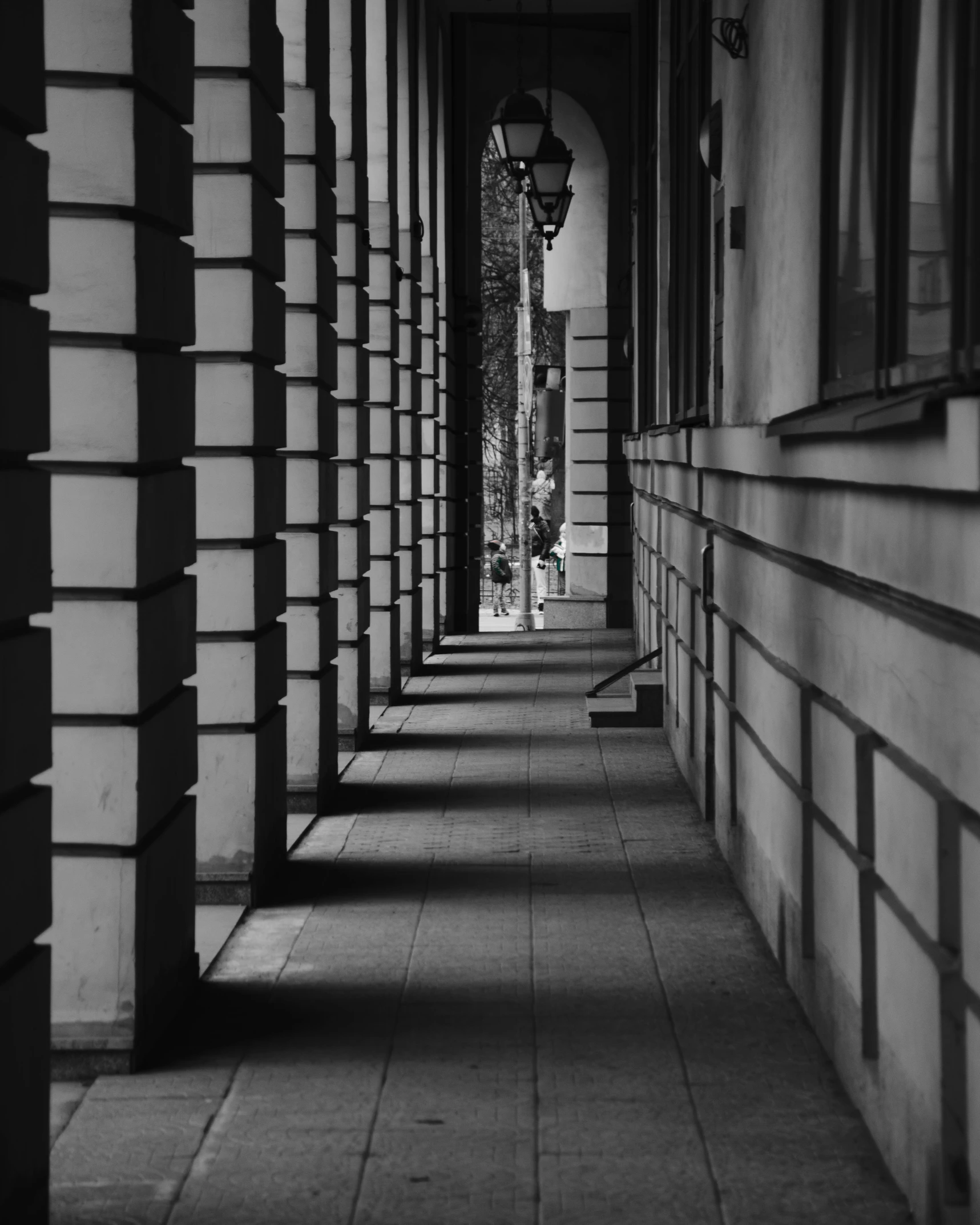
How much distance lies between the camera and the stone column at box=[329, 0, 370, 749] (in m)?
11.8

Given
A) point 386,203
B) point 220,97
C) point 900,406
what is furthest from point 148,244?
point 386,203

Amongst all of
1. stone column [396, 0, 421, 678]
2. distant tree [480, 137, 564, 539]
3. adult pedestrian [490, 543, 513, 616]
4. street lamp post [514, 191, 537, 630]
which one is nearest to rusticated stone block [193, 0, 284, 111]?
stone column [396, 0, 421, 678]

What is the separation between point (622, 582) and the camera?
2506 centimetres

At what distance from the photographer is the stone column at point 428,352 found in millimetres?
20359

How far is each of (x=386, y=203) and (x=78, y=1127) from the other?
423 inches

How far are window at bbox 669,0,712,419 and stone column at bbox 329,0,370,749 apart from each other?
7.01 feet

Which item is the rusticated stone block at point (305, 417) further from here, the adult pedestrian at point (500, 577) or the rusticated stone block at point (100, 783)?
the adult pedestrian at point (500, 577)

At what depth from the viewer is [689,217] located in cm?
1329

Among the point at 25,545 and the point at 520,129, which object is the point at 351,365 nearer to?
the point at 520,129

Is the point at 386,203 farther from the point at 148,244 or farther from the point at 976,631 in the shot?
the point at 976,631

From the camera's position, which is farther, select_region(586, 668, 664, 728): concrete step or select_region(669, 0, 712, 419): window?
select_region(586, 668, 664, 728): concrete step

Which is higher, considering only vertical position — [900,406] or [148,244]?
[148,244]

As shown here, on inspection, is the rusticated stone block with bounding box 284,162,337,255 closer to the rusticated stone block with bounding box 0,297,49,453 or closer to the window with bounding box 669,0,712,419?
the window with bounding box 669,0,712,419

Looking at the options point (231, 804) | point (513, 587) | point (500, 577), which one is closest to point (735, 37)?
point (231, 804)
